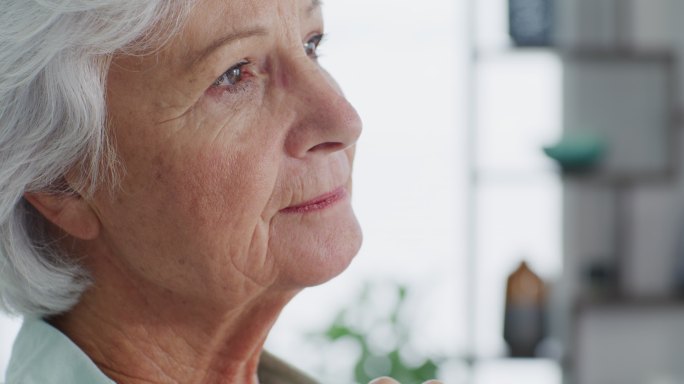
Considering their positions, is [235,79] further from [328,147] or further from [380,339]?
[380,339]

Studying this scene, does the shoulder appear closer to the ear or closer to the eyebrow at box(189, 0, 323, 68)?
the ear

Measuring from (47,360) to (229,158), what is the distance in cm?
27

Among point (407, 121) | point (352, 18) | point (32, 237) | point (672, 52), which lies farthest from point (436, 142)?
point (32, 237)

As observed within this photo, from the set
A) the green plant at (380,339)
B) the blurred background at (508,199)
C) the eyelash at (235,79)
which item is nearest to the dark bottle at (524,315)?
the blurred background at (508,199)

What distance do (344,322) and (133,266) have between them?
280 centimetres

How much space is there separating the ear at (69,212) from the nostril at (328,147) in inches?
8.4

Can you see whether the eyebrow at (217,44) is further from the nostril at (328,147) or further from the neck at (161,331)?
the neck at (161,331)

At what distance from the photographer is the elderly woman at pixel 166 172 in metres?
0.83

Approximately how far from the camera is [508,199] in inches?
149

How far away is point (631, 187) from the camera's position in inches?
150

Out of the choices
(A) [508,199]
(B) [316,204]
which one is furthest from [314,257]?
(A) [508,199]

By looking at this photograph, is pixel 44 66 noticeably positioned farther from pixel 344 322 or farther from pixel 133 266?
pixel 344 322

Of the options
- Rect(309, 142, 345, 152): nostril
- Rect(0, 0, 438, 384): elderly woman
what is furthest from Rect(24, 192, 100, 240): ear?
Rect(309, 142, 345, 152): nostril

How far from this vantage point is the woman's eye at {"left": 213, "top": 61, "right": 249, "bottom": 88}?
0.87 m
